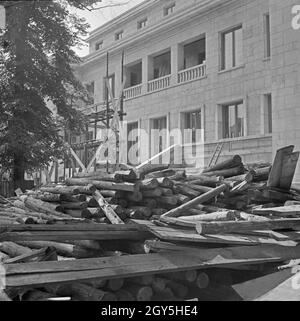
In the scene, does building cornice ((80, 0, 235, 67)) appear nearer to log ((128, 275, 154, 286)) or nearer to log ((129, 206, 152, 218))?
log ((129, 206, 152, 218))

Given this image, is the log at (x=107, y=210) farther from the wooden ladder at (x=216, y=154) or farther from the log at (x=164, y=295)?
the wooden ladder at (x=216, y=154)

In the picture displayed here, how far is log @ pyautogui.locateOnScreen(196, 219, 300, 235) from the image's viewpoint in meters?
3.72

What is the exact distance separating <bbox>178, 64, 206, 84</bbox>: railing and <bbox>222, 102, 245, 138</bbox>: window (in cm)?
71

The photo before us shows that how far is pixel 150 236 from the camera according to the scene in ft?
12.9

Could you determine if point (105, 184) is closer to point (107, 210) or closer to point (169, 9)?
point (107, 210)

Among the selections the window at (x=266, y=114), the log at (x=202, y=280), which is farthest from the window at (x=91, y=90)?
the window at (x=266, y=114)

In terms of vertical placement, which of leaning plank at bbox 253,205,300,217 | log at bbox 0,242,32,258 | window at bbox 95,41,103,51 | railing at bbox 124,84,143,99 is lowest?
log at bbox 0,242,32,258

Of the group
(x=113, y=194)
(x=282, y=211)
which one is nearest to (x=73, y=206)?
(x=113, y=194)

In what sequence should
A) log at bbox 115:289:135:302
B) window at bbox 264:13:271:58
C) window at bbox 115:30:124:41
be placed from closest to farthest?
log at bbox 115:289:135:302, window at bbox 115:30:124:41, window at bbox 264:13:271:58

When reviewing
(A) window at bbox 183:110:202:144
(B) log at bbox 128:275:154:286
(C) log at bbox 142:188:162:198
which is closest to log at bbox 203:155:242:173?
(A) window at bbox 183:110:202:144

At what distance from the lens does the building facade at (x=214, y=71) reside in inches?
234

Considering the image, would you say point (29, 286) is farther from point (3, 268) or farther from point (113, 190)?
point (113, 190)

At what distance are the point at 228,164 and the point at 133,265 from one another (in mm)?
3324

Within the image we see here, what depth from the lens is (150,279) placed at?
3416mm
